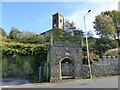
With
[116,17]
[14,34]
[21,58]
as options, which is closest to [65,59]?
[21,58]

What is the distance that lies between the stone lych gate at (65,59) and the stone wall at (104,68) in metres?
1.15

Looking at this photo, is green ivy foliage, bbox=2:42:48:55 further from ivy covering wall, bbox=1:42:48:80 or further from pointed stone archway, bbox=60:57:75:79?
pointed stone archway, bbox=60:57:75:79

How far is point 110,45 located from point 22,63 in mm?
14689

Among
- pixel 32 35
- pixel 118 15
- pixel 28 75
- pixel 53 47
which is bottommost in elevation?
pixel 28 75

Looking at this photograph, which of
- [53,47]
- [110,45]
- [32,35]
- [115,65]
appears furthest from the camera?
[32,35]

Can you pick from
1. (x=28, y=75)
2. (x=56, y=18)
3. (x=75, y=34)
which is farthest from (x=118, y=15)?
(x=28, y=75)

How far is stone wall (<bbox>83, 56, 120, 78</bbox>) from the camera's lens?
27609mm

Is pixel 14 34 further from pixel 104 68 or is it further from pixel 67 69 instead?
pixel 104 68

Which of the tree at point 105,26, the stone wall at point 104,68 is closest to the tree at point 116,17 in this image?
the tree at point 105,26

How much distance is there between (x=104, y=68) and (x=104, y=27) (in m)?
17.4

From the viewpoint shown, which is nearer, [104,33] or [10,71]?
[10,71]

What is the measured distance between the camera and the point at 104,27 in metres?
44.4

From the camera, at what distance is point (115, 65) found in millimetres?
29125

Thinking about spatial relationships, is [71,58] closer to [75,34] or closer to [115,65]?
[115,65]
